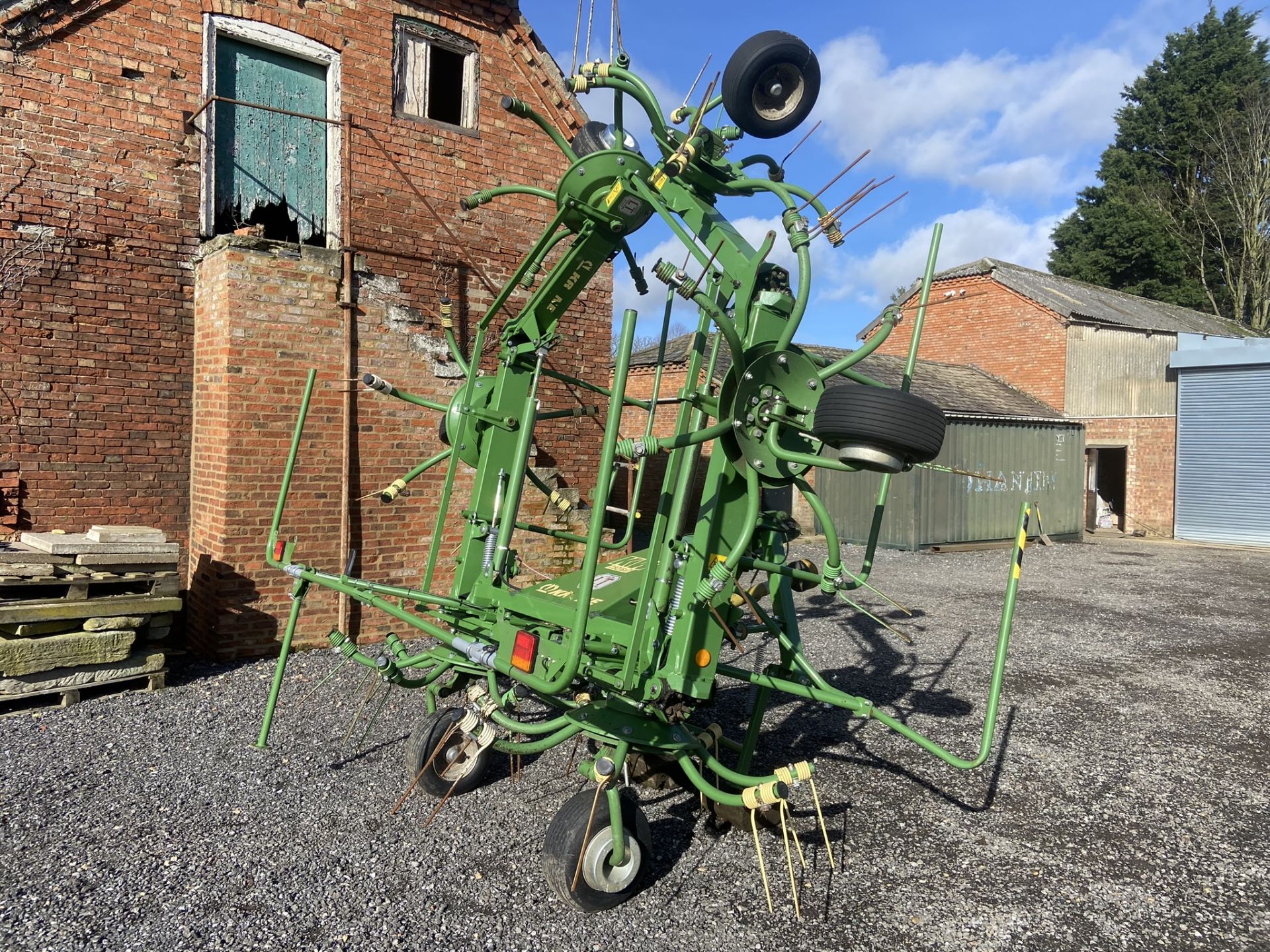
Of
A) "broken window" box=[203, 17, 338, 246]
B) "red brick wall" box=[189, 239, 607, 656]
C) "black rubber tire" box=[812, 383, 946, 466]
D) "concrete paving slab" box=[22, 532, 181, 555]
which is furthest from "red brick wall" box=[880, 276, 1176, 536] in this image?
"concrete paving slab" box=[22, 532, 181, 555]

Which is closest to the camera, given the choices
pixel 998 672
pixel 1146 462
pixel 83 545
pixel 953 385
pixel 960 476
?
pixel 998 672

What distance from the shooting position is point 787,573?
370 centimetres

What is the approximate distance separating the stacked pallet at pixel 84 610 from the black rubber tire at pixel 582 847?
4005 millimetres

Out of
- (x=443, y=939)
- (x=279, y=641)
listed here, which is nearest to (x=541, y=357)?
(x=443, y=939)

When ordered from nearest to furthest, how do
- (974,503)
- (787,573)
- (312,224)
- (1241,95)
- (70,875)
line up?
(70,875), (787,573), (312,224), (974,503), (1241,95)

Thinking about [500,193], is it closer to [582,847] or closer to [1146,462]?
[582,847]

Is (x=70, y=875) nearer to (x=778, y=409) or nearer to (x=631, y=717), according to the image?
(x=631, y=717)

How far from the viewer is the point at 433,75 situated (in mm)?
8180

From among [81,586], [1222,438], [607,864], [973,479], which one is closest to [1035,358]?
[1222,438]

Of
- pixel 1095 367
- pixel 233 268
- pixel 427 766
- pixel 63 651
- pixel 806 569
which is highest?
pixel 1095 367

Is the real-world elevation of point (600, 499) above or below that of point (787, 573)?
above

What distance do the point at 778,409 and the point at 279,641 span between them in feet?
16.7

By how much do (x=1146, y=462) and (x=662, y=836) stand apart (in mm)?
20322

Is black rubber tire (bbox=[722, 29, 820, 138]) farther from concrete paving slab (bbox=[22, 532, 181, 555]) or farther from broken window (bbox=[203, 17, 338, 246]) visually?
concrete paving slab (bbox=[22, 532, 181, 555])
